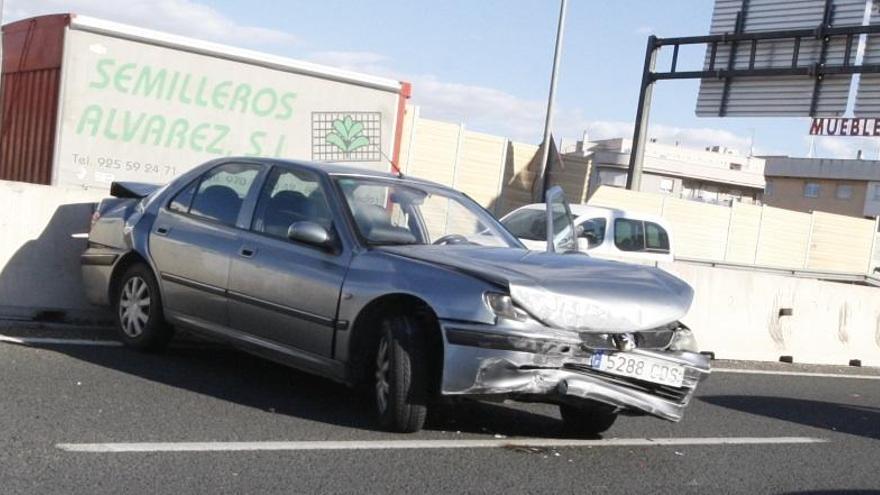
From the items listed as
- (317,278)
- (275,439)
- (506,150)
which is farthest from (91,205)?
(506,150)

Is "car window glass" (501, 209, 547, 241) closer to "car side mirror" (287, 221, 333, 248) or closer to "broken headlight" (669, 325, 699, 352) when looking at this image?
"broken headlight" (669, 325, 699, 352)

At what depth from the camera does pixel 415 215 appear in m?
7.45

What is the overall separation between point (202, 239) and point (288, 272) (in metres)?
0.96

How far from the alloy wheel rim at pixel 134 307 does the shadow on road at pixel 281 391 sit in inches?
6.6

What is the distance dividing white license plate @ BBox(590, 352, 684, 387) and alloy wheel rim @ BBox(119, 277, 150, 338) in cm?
331

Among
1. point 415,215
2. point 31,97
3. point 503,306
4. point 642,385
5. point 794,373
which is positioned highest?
point 31,97

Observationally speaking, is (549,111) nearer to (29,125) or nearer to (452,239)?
(29,125)

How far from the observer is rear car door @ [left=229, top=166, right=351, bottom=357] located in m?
6.85

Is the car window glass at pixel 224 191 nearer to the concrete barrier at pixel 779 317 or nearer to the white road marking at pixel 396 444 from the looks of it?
the white road marking at pixel 396 444

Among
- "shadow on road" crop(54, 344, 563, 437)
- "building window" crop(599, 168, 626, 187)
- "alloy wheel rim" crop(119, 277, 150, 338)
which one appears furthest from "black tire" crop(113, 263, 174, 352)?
"building window" crop(599, 168, 626, 187)

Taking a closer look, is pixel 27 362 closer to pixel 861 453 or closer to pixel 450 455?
pixel 450 455

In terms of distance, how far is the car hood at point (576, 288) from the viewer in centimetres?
625

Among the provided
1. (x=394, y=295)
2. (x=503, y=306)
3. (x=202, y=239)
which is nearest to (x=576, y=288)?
(x=503, y=306)

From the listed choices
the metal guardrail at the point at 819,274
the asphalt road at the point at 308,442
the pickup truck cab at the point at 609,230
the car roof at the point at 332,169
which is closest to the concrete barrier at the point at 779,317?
the pickup truck cab at the point at 609,230
